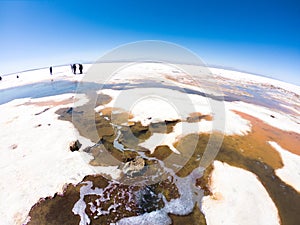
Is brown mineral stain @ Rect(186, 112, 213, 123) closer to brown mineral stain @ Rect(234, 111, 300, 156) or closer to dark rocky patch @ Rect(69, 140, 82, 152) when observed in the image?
brown mineral stain @ Rect(234, 111, 300, 156)

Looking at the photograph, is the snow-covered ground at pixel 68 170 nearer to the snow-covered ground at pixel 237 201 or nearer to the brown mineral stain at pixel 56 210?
the snow-covered ground at pixel 237 201

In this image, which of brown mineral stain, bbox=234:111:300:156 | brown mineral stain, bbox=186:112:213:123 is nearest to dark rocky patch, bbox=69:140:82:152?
brown mineral stain, bbox=186:112:213:123

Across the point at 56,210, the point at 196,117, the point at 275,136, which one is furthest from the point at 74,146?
the point at 275,136

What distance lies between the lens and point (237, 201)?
674cm

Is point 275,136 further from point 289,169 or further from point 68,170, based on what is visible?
point 68,170

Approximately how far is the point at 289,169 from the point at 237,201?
16.4 ft

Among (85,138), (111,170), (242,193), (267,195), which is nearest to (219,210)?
(242,193)

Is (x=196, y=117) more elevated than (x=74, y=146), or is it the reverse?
(x=196, y=117)

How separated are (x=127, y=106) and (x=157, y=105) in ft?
11.1

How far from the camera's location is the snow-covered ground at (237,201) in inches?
237

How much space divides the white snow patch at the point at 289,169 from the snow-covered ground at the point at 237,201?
5.85 ft

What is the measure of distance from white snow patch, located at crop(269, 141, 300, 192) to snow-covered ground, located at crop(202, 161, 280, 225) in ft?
5.85

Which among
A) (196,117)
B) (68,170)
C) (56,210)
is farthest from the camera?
(196,117)

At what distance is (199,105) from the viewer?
62.7 feet
